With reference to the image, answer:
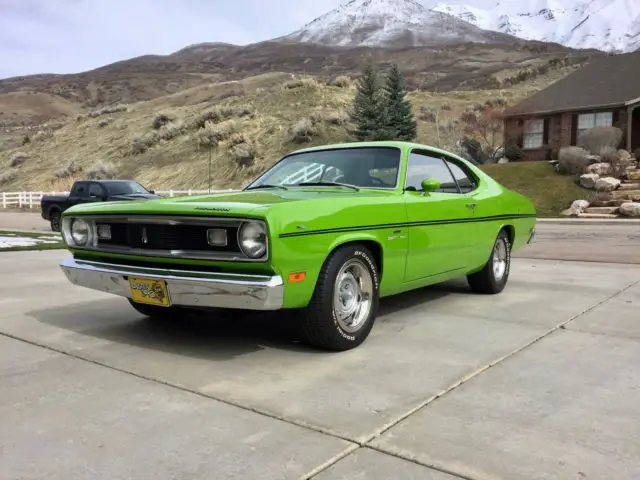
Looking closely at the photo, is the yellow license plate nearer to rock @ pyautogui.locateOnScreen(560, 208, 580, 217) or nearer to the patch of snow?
the patch of snow

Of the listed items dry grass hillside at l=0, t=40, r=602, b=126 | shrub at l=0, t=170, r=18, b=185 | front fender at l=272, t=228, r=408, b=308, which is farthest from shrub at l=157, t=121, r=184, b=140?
dry grass hillside at l=0, t=40, r=602, b=126

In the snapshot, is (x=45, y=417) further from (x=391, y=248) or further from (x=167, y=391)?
(x=391, y=248)

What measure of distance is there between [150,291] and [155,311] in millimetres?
1104

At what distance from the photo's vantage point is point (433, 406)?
323 centimetres

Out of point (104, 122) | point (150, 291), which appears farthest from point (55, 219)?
point (104, 122)

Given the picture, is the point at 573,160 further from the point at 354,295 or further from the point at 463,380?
the point at 463,380

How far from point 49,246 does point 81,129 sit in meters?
48.0

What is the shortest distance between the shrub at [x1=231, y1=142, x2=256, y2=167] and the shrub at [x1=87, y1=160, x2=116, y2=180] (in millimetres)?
8874

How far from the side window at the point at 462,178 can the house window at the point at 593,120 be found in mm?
25147

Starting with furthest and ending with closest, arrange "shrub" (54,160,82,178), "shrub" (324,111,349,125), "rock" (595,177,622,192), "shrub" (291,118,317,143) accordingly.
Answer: "shrub" (54,160,82,178) < "shrub" (324,111,349,125) < "shrub" (291,118,317,143) < "rock" (595,177,622,192)

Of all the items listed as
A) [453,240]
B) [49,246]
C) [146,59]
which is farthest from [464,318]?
[146,59]

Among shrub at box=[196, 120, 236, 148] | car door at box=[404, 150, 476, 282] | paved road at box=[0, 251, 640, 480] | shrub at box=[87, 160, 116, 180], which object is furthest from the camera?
shrub at box=[196, 120, 236, 148]

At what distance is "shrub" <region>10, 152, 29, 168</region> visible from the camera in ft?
168

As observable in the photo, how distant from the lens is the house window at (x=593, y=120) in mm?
28769
